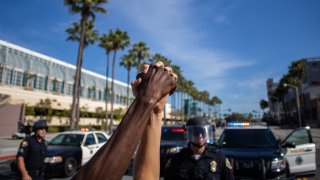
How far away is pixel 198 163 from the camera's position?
330 cm

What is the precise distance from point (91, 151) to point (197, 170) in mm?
8966

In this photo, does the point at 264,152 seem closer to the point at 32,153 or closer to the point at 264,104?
the point at 32,153

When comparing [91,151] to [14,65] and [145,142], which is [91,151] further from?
[14,65]

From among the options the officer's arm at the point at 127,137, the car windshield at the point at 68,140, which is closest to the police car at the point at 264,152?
the officer's arm at the point at 127,137

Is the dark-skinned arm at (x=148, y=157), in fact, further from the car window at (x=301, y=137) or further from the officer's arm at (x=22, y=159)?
the car window at (x=301, y=137)

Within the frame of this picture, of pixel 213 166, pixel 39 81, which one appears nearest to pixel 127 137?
pixel 213 166

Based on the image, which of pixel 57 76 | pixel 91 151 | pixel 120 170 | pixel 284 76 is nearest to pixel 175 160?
pixel 120 170

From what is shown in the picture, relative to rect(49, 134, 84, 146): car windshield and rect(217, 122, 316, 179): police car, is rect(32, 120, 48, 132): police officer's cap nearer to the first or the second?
rect(217, 122, 316, 179): police car

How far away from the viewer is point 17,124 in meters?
39.0

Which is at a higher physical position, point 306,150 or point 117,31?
point 117,31

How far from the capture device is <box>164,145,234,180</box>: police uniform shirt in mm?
3172

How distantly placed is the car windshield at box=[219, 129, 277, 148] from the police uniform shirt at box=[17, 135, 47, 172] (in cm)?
439

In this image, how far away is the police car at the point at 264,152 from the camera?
6.06 metres

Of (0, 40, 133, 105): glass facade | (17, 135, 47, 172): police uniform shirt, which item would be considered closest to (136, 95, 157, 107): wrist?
(17, 135, 47, 172): police uniform shirt
